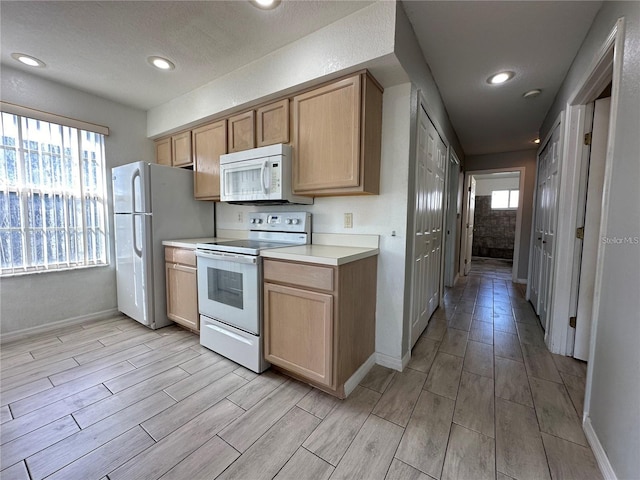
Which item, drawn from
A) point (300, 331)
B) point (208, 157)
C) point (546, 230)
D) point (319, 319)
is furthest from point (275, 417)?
point (546, 230)

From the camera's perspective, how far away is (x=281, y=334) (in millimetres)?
1806

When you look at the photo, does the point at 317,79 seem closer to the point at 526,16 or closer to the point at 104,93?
the point at 526,16

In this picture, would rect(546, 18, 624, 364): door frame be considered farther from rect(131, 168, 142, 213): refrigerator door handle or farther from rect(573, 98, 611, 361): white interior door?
rect(131, 168, 142, 213): refrigerator door handle

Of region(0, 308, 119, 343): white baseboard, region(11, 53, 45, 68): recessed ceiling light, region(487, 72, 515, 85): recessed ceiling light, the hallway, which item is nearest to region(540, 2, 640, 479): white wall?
the hallway

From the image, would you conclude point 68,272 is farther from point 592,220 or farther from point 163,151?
point 592,220

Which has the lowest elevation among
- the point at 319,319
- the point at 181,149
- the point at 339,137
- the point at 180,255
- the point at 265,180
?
the point at 319,319

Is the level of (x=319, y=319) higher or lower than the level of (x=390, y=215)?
lower

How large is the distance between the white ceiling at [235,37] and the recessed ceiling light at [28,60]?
4cm

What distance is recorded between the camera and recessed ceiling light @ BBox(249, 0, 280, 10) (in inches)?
61.3

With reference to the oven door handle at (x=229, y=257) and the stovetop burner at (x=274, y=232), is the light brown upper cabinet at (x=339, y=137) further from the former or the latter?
the oven door handle at (x=229, y=257)

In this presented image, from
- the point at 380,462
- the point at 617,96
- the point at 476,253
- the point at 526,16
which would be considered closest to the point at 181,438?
the point at 380,462

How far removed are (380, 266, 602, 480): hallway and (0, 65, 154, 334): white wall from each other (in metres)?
3.12

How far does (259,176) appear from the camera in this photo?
2174 millimetres

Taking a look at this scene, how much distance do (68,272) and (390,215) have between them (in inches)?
129
